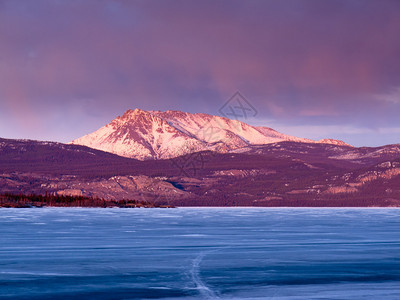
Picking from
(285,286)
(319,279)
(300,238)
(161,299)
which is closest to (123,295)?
(161,299)

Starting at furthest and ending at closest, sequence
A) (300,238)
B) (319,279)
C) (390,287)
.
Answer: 1. (300,238)
2. (319,279)
3. (390,287)

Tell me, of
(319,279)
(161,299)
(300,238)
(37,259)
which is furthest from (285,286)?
(300,238)

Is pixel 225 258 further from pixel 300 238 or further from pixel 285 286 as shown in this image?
pixel 300 238

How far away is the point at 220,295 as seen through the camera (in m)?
32.3

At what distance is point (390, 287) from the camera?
34750mm

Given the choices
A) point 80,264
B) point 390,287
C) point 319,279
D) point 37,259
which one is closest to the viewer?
point 390,287

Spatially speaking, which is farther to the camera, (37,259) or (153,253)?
(153,253)

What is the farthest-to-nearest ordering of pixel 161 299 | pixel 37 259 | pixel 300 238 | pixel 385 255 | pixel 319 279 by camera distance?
pixel 300 238 < pixel 385 255 < pixel 37 259 < pixel 319 279 < pixel 161 299

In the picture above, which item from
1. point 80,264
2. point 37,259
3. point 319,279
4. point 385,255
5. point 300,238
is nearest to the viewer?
point 319,279

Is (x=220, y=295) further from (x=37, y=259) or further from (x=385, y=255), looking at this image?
(x=385, y=255)

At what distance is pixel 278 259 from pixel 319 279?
992 cm

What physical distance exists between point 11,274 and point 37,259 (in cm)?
799

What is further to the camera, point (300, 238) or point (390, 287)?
point (300, 238)

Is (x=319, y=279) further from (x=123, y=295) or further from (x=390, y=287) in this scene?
(x=123, y=295)
